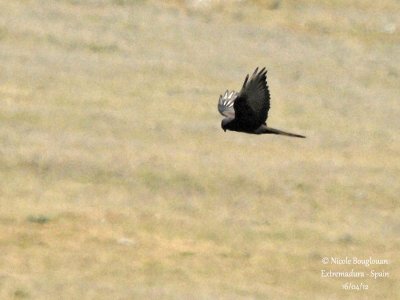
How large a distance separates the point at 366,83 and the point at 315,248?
11.7 m

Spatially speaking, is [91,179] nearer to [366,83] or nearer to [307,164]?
[307,164]

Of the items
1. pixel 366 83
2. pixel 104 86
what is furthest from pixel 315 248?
pixel 366 83

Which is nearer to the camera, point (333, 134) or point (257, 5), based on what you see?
point (333, 134)

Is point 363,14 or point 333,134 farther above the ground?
point 363,14

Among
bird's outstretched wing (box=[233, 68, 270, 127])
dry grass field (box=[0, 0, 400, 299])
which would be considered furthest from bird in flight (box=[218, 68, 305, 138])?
dry grass field (box=[0, 0, 400, 299])

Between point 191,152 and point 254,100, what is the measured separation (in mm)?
11160

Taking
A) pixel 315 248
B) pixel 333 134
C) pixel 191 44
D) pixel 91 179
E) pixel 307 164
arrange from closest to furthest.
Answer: pixel 315 248
pixel 91 179
pixel 307 164
pixel 333 134
pixel 191 44

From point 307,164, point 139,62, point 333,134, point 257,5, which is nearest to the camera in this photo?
point 307,164

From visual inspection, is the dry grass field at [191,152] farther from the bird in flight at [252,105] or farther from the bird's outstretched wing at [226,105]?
the bird in flight at [252,105]

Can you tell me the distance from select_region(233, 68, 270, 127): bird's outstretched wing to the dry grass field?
4610 mm

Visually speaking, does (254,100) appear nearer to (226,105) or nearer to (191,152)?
(226,105)

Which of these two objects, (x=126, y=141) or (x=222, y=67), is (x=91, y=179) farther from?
(x=222, y=67)

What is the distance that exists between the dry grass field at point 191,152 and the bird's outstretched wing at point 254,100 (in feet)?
15.1

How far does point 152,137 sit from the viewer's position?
23984 millimetres
